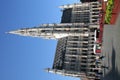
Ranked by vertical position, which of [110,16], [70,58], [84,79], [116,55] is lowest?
[84,79]

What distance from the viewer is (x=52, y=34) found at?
124062 mm

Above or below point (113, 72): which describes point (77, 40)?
above

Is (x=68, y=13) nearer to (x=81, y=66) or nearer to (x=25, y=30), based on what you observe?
(x=25, y=30)

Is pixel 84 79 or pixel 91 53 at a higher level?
pixel 91 53

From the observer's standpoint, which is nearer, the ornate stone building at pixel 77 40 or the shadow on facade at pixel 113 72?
the shadow on facade at pixel 113 72

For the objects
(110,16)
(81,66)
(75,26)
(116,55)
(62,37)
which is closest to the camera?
(116,55)

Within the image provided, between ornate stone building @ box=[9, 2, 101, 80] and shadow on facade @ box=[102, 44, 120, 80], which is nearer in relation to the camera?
shadow on facade @ box=[102, 44, 120, 80]

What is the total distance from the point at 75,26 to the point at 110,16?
64993 millimetres

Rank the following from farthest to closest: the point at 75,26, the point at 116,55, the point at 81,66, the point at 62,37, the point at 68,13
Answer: the point at 68,13, the point at 62,37, the point at 75,26, the point at 81,66, the point at 116,55

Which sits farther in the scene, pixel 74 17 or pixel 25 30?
pixel 25 30

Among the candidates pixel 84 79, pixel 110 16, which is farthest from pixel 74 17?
pixel 110 16

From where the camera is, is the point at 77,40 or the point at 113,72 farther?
the point at 77,40

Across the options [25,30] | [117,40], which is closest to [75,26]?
[25,30]

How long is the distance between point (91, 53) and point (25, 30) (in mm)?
44560
